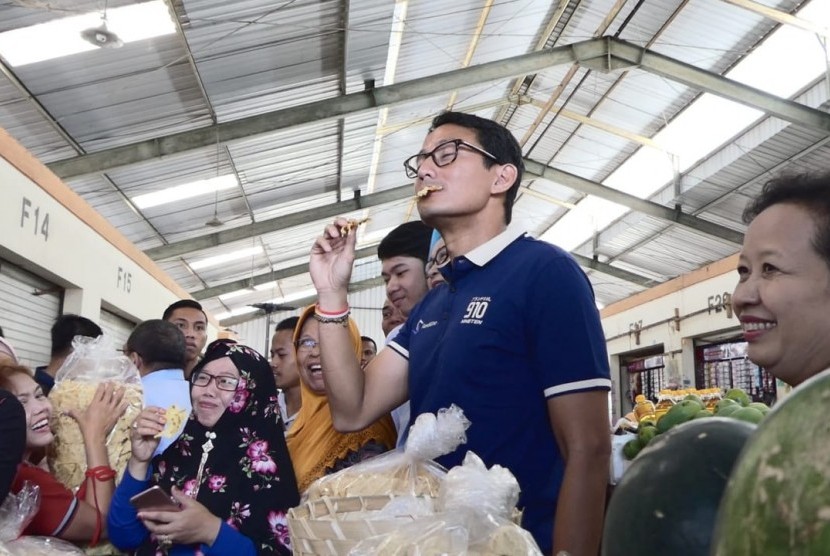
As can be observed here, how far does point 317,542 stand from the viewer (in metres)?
0.93

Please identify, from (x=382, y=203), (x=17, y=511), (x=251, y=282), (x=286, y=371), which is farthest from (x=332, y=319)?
(x=251, y=282)

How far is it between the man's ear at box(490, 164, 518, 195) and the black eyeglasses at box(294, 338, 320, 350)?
1075mm

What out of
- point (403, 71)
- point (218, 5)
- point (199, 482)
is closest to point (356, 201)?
point (403, 71)

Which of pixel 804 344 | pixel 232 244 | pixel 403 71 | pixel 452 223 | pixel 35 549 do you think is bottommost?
pixel 35 549

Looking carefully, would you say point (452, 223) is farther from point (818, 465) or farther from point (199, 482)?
point (818, 465)

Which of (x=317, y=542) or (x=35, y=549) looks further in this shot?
(x=35, y=549)

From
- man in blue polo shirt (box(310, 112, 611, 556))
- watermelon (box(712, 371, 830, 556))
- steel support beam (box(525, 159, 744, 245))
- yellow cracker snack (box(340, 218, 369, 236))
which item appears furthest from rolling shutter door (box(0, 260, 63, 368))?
steel support beam (box(525, 159, 744, 245))

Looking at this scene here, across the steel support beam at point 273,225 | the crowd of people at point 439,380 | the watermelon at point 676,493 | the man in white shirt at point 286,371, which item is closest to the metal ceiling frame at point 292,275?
the steel support beam at point 273,225

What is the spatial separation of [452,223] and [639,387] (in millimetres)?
13924

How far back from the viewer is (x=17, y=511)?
1734 millimetres

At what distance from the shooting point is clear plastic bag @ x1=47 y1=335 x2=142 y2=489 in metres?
2.32

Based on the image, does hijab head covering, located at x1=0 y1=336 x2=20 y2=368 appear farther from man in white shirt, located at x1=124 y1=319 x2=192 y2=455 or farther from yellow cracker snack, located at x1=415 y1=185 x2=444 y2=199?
yellow cracker snack, located at x1=415 y1=185 x2=444 y2=199

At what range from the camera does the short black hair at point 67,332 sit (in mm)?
3729

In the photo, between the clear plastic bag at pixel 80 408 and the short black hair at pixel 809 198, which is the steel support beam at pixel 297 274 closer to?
the clear plastic bag at pixel 80 408
